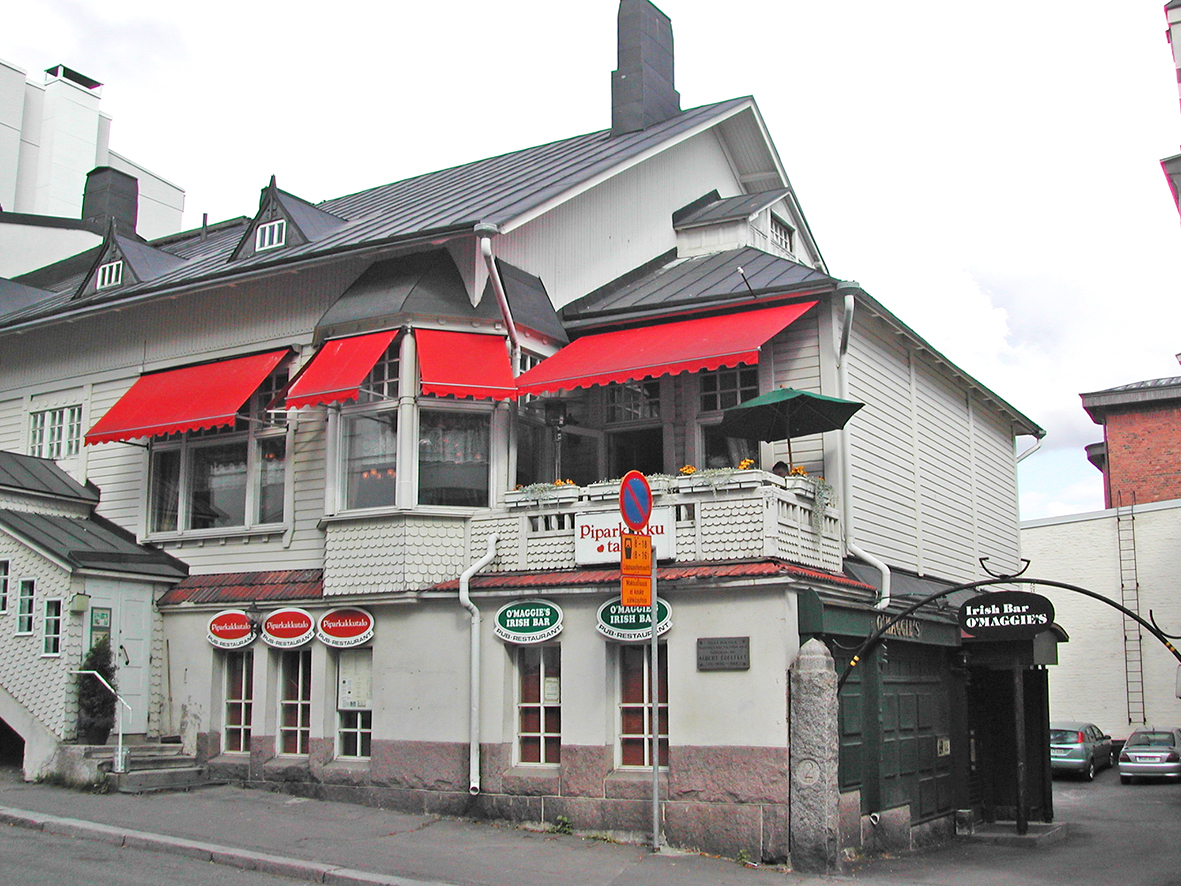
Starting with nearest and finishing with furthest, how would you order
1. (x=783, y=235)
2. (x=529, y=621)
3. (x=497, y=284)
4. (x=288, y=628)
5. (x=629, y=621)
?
(x=629, y=621), (x=529, y=621), (x=497, y=284), (x=288, y=628), (x=783, y=235)

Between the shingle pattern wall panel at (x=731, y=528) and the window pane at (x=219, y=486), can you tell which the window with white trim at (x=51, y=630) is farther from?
the shingle pattern wall panel at (x=731, y=528)

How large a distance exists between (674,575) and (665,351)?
311 cm

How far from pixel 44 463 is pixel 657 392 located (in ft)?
33.7

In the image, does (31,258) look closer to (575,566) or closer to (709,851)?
(575,566)

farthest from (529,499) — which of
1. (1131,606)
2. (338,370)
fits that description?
(1131,606)

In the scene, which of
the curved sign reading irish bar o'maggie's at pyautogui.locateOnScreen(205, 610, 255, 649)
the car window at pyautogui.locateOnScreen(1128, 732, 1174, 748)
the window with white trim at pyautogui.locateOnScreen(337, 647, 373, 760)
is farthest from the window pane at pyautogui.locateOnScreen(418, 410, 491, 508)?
the car window at pyautogui.locateOnScreen(1128, 732, 1174, 748)

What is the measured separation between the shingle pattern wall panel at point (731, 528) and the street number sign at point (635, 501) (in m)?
1.46

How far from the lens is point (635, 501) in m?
12.0

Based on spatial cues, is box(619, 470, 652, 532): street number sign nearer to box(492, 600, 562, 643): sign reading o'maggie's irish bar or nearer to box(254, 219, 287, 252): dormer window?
box(492, 600, 562, 643): sign reading o'maggie's irish bar

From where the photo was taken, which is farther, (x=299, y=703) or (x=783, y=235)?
(x=783, y=235)

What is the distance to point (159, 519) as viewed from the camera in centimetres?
1839

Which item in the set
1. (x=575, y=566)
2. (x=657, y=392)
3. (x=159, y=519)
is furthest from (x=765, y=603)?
(x=159, y=519)

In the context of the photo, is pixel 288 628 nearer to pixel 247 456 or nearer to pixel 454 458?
pixel 247 456

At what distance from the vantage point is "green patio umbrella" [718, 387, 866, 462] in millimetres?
13617
